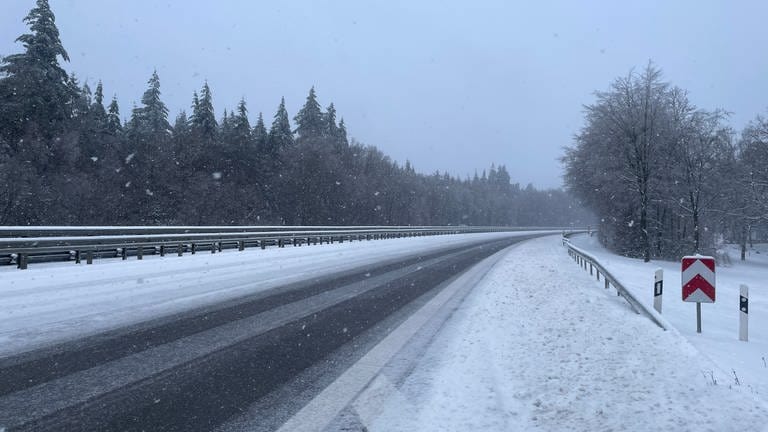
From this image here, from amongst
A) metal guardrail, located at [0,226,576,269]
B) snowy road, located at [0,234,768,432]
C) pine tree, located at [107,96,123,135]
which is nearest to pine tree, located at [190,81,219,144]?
pine tree, located at [107,96,123,135]

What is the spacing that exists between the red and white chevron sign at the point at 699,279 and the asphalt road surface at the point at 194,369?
452 cm

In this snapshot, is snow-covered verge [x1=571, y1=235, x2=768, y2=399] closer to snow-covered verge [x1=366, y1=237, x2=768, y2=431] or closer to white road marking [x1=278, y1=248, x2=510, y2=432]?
snow-covered verge [x1=366, y1=237, x2=768, y2=431]

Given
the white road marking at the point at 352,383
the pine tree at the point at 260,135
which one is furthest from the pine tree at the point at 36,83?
the white road marking at the point at 352,383

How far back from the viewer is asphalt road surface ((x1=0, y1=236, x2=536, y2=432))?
383cm

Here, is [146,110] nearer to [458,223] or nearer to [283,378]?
[283,378]

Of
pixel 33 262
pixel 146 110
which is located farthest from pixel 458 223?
pixel 33 262

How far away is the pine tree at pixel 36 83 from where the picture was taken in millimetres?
34438

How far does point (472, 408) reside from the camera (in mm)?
4152

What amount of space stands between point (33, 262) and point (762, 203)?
1420 inches

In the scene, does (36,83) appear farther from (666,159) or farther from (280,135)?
(666,159)

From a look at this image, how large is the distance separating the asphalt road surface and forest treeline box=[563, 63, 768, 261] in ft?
82.8

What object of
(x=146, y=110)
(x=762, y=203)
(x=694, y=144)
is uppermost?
(x=146, y=110)

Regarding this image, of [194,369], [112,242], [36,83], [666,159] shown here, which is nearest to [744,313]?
[194,369]

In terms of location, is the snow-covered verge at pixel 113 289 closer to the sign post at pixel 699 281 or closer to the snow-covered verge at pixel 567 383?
the snow-covered verge at pixel 567 383
